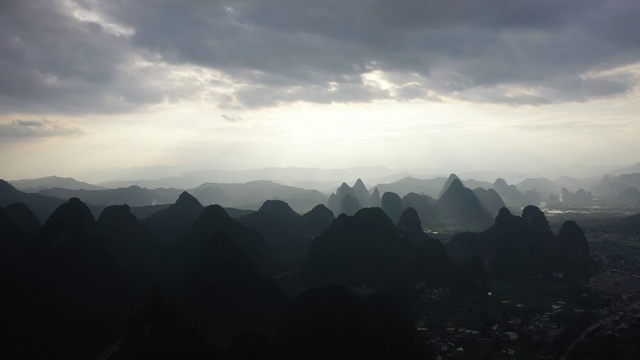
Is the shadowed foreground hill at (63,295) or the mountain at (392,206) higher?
the mountain at (392,206)

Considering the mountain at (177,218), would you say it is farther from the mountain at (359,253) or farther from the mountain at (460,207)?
the mountain at (460,207)

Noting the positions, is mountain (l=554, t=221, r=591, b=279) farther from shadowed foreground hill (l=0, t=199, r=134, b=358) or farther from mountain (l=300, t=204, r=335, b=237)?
shadowed foreground hill (l=0, t=199, r=134, b=358)

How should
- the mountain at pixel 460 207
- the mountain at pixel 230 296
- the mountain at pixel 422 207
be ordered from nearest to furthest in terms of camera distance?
the mountain at pixel 230 296, the mountain at pixel 460 207, the mountain at pixel 422 207

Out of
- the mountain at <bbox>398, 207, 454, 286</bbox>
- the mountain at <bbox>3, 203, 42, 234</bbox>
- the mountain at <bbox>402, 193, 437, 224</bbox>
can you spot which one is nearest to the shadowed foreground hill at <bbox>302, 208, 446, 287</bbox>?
the mountain at <bbox>398, 207, 454, 286</bbox>

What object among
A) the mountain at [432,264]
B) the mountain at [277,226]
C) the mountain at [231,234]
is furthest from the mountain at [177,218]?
the mountain at [432,264]

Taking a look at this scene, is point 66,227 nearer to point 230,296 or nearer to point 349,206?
point 230,296

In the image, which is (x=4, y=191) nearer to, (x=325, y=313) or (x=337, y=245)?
(x=337, y=245)

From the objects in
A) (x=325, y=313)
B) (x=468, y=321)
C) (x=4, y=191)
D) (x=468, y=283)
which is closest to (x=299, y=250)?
(x=468, y=283)
